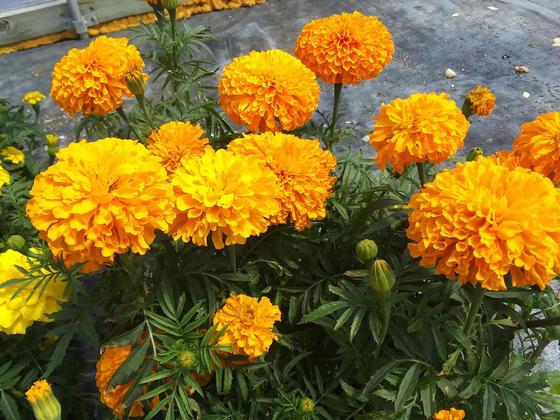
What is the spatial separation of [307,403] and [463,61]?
10.1 ft

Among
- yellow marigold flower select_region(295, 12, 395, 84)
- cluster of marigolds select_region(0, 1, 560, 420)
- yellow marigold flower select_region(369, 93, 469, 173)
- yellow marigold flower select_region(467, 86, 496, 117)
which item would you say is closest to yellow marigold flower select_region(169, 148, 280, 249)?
cluster of marigolds select_region(0, 1, 560, 420)

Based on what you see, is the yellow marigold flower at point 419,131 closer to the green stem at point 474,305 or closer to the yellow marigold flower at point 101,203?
the green stem at point 474,305

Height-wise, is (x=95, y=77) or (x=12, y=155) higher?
(x=95, y=77)

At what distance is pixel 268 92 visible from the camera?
137 centimetres

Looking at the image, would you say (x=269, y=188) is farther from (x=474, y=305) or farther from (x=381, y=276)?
(x=474, y=305)

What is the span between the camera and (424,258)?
1015 mm

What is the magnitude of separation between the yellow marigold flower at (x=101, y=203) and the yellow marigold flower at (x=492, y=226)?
500mm

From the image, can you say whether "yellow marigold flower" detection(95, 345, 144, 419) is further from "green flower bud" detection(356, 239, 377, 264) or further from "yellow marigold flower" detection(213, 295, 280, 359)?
"green flower bud" detection(356, 239, 377, 264)

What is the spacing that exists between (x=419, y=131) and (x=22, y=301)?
3.42ft

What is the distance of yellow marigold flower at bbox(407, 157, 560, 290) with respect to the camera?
0.91 m

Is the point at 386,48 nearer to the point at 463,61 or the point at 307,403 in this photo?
the point at 307,403

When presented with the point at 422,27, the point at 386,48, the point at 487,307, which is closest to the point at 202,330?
the point at 487,307

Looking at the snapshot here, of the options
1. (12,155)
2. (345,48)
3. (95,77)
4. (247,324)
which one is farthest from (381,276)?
(12,155)

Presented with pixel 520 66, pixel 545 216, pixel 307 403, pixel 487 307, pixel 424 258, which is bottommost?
pixel 520 66
